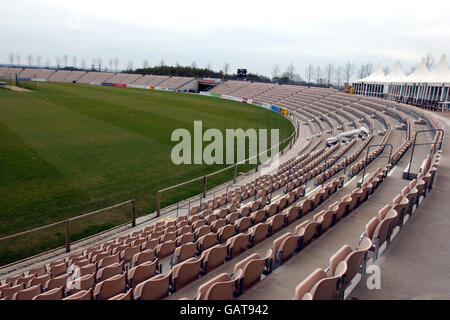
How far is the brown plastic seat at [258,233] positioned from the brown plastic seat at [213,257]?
1.02 m

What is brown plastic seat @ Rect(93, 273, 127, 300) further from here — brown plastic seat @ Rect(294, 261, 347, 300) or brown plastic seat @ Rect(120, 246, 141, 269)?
brown plastic seat @ Rect(294, 261, 347, 300)

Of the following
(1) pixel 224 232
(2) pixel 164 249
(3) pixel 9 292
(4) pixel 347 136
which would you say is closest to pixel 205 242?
(1) pixel 224 232

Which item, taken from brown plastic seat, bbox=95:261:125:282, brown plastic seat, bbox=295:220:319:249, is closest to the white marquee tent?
brown plastic seat, bbox=295:220:319:249

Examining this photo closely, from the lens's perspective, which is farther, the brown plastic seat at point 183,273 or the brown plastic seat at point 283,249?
the brown plastic seat at point 283,249

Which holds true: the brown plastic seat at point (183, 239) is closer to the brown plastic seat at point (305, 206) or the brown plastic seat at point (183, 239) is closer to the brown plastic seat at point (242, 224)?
the brown plastic seat at point (242, 224)

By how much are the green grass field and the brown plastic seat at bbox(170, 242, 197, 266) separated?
18.4 feet

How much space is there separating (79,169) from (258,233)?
1323 cm

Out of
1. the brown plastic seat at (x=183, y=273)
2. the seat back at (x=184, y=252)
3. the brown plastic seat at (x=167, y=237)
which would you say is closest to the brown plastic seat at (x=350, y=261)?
the brown plastic seat at (x=183, y=273)

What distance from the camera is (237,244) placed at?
6.53 meters

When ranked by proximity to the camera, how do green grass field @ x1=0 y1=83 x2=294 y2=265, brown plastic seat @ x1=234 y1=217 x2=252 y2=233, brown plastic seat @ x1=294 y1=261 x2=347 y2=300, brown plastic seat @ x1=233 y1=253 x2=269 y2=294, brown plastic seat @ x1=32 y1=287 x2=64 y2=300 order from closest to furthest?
brown plastic seat @ x1=294 y1=261 x2=347 y2=300 < brown plastic seat @ x1=233 y1=253 x2=269 y2=294 < brown plastic seat @ x1=32 y1=287 x2=64 y2=300 < brown plastic seat @ x1=234 y1=217 x2=252 y2=233 < green grass field @ x1=0 y1=83 x2=294 y2=265

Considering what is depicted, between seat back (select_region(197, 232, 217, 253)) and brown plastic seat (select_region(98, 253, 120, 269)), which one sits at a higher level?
seat back (select_region(197, 232, 217, 253))

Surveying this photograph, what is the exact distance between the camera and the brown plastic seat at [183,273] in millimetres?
5305

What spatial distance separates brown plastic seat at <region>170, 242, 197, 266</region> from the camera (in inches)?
259
